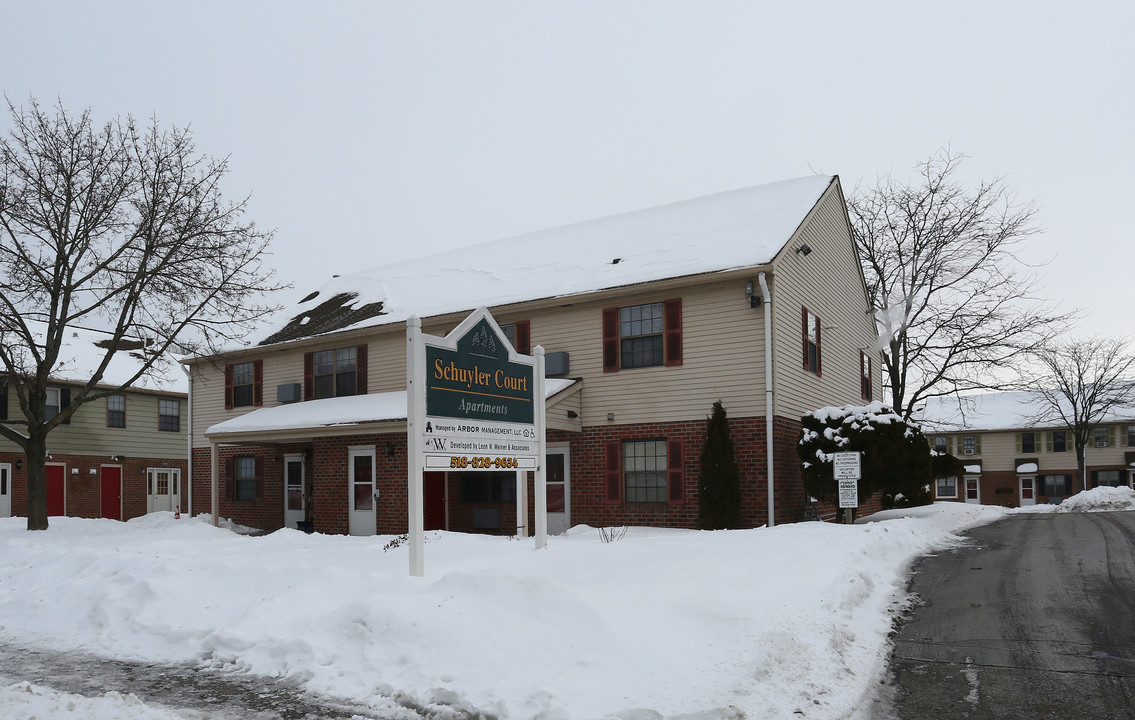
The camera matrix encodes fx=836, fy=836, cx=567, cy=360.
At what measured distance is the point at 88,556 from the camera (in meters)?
10.6

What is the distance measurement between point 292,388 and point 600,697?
18.7m

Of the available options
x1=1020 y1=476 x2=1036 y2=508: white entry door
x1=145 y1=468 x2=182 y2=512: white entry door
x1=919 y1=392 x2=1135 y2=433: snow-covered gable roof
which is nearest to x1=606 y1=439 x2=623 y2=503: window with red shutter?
x1=145 y1=468 x2=182 y2=512: white entry door

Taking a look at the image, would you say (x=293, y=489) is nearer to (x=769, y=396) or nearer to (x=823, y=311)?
(x=769, y=396)

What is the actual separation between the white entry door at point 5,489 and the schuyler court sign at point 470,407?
2273 centimetres

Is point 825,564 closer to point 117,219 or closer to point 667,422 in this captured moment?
point 667,422

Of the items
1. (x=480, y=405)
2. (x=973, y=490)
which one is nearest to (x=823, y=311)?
(x=480, y=405)

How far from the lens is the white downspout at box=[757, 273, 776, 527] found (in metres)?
15.7

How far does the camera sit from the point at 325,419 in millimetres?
19250

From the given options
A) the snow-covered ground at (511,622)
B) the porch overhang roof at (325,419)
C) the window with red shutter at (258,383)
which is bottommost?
the snow-covered ground at (511,622)

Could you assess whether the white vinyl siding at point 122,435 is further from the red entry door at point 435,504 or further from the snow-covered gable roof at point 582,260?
the red entry door at point 435,504

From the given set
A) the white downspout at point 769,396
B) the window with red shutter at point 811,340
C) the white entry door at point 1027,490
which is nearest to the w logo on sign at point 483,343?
the white downspout at point 769,396

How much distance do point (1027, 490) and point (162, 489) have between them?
155 feet

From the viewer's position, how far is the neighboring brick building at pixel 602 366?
54.5 feet

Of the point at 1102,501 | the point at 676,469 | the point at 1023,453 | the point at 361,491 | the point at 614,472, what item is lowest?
the point at 1023,453
